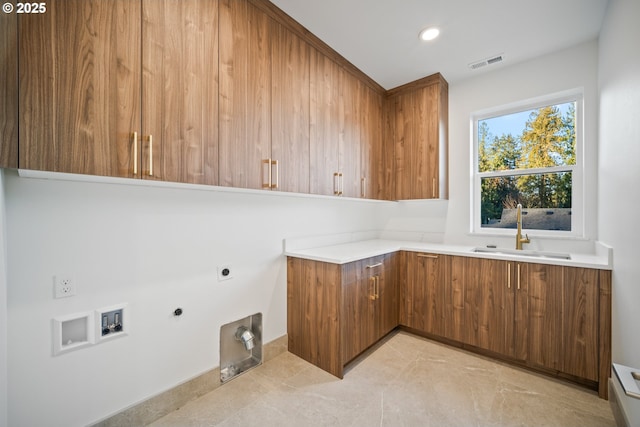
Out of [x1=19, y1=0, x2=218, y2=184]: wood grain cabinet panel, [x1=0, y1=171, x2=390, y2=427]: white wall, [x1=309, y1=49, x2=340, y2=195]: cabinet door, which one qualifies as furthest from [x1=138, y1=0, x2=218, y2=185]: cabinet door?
[x1=309, y1=49, x2=340, y2=195]: cabinet door

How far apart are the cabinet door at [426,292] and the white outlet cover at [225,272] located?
5.48 ft

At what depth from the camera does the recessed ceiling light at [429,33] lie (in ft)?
6.54

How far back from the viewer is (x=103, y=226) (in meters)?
1.35

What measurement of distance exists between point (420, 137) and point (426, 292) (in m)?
1.58

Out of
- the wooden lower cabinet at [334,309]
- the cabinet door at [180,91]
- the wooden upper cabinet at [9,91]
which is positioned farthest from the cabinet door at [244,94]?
the wooden lower cabinet at [334,309]

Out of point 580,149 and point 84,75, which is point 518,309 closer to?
point 580,149

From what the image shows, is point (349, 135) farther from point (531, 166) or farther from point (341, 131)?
point (531, 166)

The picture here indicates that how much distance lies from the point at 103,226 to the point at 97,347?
0.62 meters

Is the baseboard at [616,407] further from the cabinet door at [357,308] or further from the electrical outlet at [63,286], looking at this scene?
the electrical outlet at [63,286]

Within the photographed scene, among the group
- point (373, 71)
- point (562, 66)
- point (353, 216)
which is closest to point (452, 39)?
point (373, 71)

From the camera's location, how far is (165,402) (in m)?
1.54

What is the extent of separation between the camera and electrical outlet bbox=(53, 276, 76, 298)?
121 centimetres

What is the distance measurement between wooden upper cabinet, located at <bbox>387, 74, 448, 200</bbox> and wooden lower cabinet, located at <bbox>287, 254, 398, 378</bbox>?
0.90 meters

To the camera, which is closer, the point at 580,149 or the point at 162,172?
→ the point at 162,172
